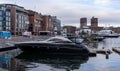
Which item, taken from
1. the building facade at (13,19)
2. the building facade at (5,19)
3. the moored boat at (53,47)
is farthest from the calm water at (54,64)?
the building facade at (13,19)

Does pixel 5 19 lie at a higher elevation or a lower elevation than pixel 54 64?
higher

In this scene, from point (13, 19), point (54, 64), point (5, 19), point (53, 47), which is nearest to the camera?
point (54, 64)

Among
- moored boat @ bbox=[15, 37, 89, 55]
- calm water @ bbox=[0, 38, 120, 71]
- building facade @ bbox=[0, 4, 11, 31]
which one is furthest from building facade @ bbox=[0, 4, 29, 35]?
calm water @ bbox=[0, 38, 120, 71]

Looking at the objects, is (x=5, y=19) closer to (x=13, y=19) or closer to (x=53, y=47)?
(x=13, y=19)

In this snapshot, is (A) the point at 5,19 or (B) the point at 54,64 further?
(A) the point at 5,19

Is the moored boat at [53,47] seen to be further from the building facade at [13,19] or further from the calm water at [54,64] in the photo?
the building facade at [13,19]

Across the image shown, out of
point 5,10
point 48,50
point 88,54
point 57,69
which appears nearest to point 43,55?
point 48,50

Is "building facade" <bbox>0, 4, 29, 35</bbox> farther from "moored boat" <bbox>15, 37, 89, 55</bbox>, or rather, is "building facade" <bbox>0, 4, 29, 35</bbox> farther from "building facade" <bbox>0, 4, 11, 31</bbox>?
"moored boat" <bbox>15, 37, 89, 55</bbox>

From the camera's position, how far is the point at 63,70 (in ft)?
101

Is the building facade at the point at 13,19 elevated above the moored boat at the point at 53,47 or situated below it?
above

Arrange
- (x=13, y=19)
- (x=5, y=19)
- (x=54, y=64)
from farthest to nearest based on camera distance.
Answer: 1. (x=13, y=19)
2. (x=5, y=19)
3. (x=54, y=64)

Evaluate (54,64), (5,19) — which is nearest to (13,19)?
(5,19)

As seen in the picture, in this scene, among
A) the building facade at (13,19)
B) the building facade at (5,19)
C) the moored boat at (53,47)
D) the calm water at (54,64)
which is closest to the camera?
the calm water at (54,64)

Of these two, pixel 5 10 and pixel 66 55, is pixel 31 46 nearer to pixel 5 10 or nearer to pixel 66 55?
pixel 66 55
